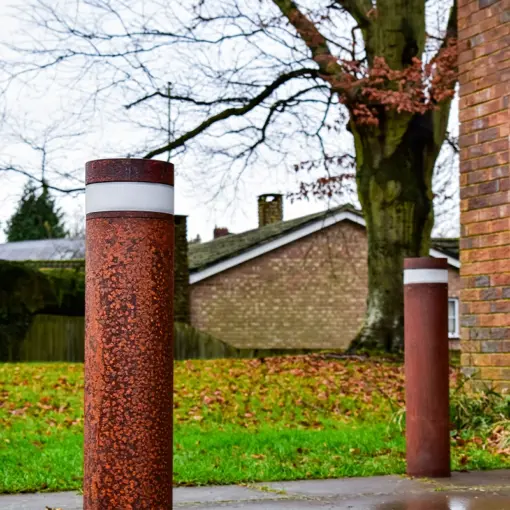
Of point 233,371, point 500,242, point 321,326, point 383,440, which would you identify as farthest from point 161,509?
point 321,326

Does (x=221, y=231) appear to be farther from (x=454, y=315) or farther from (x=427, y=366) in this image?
(x=427, y=366)

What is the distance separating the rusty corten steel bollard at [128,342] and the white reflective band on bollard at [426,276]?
8.26ft

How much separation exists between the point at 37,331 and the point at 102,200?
17228 mm

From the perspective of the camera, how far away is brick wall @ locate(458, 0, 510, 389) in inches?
309

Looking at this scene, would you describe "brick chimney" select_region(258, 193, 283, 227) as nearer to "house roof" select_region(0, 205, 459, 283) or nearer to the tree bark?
"house roof" select_region(0, 205, 459, 283)

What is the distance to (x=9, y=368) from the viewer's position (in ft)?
47.3

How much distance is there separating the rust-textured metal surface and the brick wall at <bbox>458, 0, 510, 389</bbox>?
526cm

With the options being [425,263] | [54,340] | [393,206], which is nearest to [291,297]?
[54,340]

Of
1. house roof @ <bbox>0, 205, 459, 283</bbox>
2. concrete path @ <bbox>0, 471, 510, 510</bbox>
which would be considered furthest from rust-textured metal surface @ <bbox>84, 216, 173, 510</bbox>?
house roof @ <bbox>0, 205, 459, 283</bbox>

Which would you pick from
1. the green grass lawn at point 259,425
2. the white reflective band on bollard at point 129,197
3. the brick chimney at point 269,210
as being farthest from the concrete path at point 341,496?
the brick chimney at point 269,210

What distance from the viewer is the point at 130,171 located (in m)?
3.07

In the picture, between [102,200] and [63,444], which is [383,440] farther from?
[102,200]

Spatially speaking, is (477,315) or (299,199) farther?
(299,199)

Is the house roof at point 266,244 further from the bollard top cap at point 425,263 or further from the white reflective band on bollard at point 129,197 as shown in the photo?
the white reflective band on bollard at point 129,197
